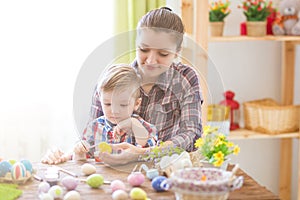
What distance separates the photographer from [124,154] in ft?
5.24

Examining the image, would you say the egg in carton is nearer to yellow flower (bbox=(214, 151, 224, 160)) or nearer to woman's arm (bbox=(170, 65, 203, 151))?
woman's arm (bbox=(170, 65, 203, 151))

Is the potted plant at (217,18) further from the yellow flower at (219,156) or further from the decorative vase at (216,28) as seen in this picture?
the yellow flower at (219,156)

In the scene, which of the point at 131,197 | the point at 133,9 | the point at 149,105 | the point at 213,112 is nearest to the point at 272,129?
the point at 133,9

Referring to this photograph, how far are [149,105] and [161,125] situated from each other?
72 mm

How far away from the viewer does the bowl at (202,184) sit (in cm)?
127

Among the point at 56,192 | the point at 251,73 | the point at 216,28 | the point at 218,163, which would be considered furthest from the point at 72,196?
the point at 251,73

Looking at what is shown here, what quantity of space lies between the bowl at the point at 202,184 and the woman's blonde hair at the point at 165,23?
46 centimetres

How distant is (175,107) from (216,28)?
1.11 m

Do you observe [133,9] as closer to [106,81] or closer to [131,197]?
[106,81]

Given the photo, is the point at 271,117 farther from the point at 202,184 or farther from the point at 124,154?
the point at 202,184

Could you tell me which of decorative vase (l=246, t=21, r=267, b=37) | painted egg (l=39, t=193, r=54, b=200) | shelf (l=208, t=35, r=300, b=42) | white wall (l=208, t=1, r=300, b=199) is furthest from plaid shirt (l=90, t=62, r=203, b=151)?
white wall (l=208, t=1, r=300, b=199)

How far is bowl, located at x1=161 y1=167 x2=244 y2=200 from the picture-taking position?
1.27 m

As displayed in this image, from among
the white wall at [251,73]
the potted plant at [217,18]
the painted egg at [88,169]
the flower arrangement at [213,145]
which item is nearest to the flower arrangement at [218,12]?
the potted plant at [217,18]

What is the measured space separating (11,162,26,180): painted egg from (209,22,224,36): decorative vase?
136 cm
